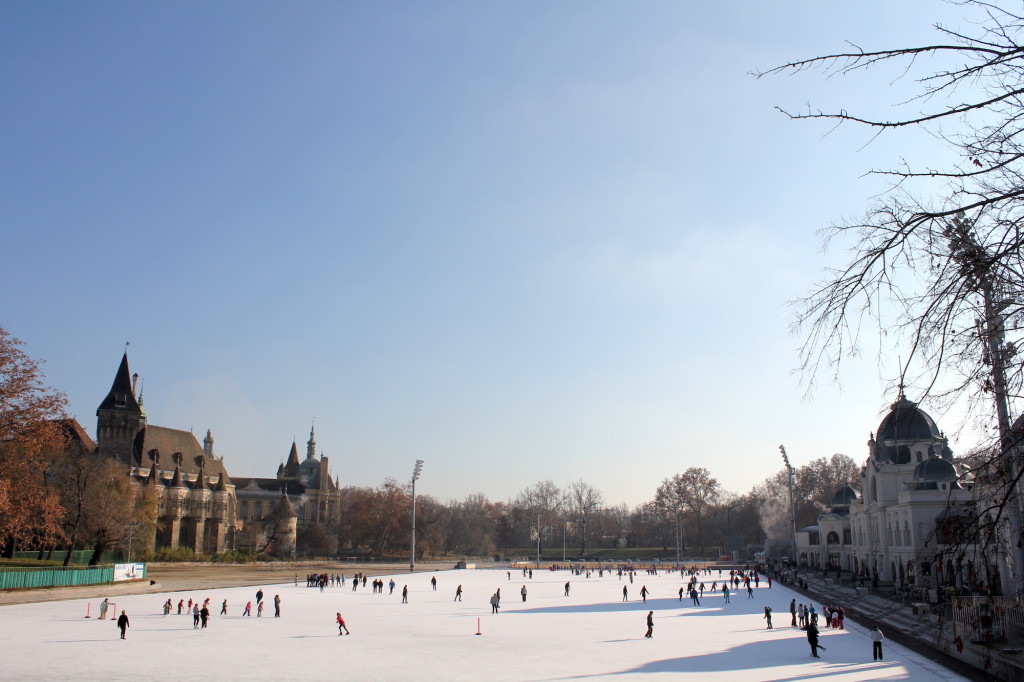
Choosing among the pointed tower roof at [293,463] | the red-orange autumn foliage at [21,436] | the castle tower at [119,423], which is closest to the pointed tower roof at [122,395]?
the castle tower at [119,423]

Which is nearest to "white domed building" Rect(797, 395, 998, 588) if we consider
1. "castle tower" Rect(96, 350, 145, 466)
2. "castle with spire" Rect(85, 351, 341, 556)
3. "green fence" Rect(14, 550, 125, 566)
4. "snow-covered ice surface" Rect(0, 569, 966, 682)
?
"snow-covered ice surface" Rect(0, 569, 966, 682)

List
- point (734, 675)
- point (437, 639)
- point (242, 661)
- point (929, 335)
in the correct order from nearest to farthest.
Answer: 1. point (929, 335)
2. point (734, 675)
3. point (242, 661)
4. point (437, 639)

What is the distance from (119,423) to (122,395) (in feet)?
11.5

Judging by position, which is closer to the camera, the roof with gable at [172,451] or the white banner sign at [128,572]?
the white banner sign at [128,572]

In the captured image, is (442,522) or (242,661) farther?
(442,522)

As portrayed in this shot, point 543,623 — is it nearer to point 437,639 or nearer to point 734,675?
point 437,639

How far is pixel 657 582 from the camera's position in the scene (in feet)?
205

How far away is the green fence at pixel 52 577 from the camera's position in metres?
38.3

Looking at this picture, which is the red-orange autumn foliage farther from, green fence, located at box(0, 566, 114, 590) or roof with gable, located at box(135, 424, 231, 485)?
roof with gable, located at box(135, 424, 231, 485)

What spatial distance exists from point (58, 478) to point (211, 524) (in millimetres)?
38907

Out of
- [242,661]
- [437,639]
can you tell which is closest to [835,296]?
[242,661]

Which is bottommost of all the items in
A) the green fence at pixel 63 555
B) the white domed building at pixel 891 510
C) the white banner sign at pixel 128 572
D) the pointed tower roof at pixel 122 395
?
the green fence at pixel 63 555

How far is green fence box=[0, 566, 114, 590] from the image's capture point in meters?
38.3

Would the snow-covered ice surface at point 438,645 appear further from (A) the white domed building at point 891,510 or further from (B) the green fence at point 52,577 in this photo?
(A) the white domed building at point 891,510
